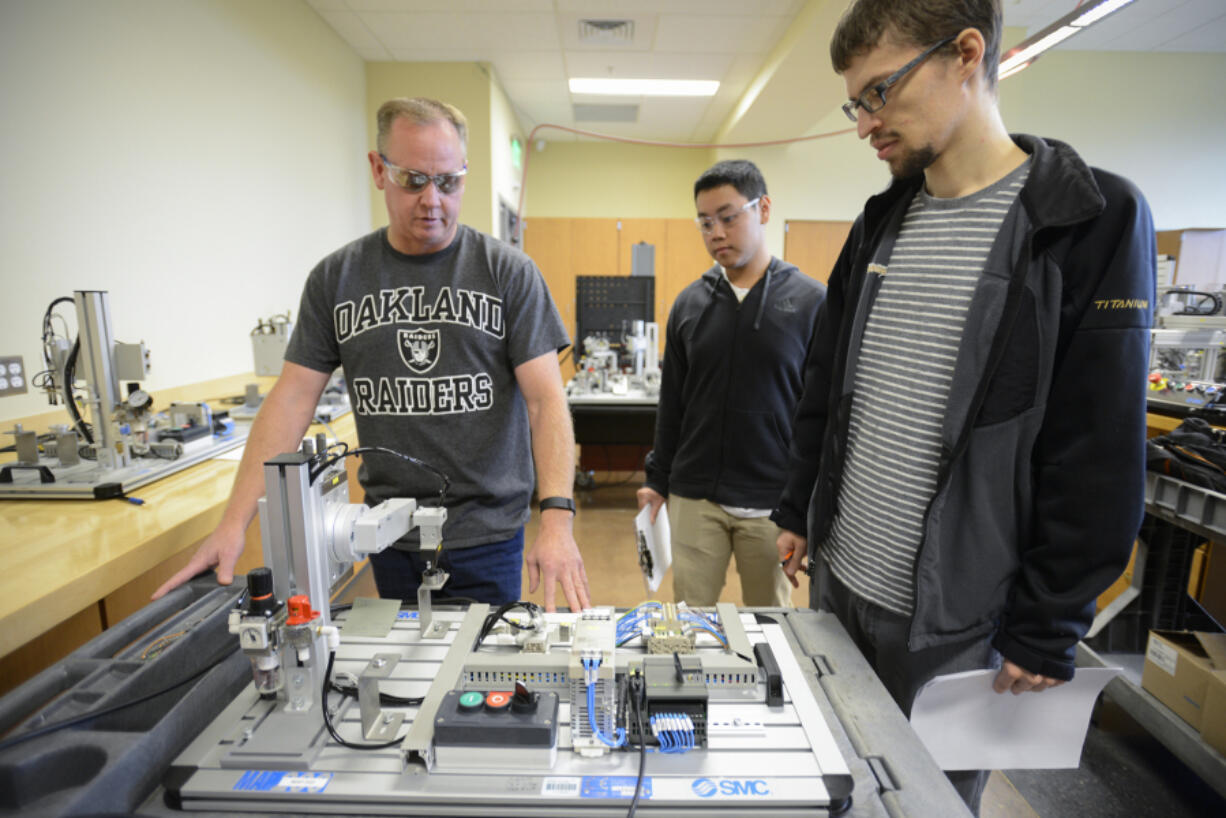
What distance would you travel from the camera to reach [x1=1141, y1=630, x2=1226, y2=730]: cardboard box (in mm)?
1675

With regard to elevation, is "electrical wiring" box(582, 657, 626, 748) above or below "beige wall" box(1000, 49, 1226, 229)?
below

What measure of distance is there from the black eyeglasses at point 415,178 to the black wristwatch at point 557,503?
2.12ft

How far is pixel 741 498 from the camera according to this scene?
1757mm

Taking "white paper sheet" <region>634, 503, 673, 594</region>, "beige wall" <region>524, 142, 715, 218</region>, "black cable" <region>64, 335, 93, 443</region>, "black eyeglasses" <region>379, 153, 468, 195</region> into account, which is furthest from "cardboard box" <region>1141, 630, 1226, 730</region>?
"beige wall" <region>524, 142, 715, 218</region>

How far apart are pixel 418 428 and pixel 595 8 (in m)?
3.61

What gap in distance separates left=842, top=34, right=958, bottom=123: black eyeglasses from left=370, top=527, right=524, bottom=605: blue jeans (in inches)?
40.6

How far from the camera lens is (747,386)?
69.2 inches

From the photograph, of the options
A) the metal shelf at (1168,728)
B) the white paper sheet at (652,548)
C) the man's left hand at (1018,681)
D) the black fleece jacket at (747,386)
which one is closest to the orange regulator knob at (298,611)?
the man's left hand at (1018,681)

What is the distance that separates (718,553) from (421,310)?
111 cm

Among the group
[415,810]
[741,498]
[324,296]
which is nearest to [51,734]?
[415,810]

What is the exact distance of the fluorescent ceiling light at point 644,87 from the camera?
17.2 feet

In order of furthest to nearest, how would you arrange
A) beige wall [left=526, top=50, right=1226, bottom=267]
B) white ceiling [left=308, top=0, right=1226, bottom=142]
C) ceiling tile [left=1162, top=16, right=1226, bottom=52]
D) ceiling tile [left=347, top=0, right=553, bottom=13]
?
beige wall [left=526, top=50, right=1226, bottom=267]
ceiling tile [left=1162, top=16, right=1226, bottom=52]
white ceiling [left=308, top=0, right=1226, bottom=142]
ceiling tile [left=347, top=0, right=553, bottom=13]

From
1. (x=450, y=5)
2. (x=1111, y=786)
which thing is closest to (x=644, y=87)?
(x=450, y=5)

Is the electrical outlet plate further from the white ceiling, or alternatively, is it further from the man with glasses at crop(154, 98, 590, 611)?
the white ceiling
